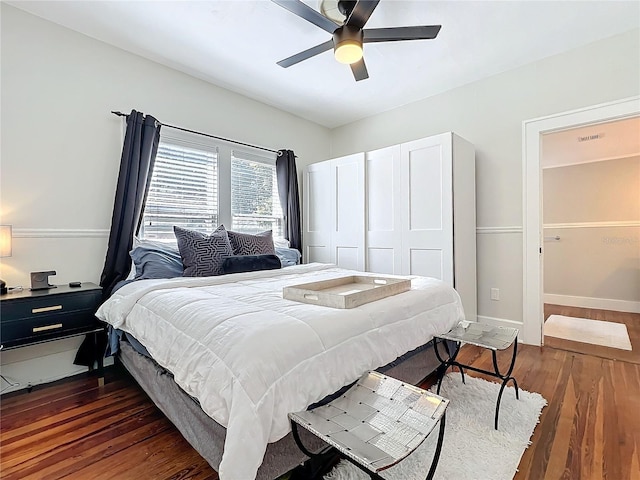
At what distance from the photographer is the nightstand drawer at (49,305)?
1927mm

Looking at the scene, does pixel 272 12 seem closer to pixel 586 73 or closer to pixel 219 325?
pixel 219 325

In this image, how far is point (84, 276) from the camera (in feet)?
8.45

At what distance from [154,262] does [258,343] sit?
5.68 ft

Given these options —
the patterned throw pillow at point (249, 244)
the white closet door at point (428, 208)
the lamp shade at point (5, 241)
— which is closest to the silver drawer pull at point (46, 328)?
the lamp shade at point (5, 241)

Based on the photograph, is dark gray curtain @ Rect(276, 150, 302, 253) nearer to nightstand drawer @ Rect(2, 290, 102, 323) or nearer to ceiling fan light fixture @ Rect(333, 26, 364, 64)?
ceiling fan light fixture @ Rect(333, 26, 364, 64)

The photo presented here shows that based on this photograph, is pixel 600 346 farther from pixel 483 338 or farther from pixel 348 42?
pixel 348 42

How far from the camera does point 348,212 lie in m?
3.82

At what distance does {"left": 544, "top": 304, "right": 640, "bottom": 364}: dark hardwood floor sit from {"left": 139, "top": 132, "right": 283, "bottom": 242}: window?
323cm

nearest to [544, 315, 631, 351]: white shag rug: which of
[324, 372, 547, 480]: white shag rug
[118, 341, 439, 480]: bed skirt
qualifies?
[324, 372, 547, 480]: white shag rug

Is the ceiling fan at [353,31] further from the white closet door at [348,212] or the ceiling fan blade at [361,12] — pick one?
the white closet door at [348,212]

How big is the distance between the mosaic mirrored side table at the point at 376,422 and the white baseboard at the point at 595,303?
185 inches

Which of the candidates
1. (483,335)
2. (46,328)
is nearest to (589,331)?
(483,335)

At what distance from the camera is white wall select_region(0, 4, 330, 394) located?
225 centimetres

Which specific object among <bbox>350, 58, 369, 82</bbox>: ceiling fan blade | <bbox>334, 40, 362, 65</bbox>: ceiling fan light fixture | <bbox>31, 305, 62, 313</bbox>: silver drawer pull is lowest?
<bbox>31, 305, 62, 313</bbox>: silver drawer pull
